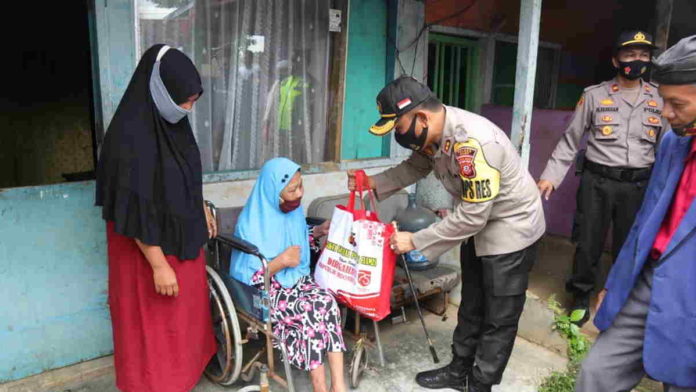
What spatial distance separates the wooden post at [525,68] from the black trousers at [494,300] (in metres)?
0.98

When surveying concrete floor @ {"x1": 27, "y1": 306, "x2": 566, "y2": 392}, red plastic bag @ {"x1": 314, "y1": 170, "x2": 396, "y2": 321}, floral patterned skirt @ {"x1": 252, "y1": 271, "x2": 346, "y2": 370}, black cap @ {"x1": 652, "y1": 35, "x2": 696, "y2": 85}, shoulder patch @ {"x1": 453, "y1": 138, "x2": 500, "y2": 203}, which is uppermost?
black cap @ {"x1": 652, "y1": 35, "x2": 696, "y2": 85}

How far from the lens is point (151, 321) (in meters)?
2.45

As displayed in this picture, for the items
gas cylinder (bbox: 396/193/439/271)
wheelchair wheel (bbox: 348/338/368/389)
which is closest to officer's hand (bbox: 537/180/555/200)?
gas cylinder (bbox: 396/193/439/271)

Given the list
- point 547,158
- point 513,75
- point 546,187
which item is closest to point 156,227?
point 546,187

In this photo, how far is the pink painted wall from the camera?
17.6ft

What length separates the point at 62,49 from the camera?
239 inches

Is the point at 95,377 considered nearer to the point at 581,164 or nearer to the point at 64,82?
the point at 581,164

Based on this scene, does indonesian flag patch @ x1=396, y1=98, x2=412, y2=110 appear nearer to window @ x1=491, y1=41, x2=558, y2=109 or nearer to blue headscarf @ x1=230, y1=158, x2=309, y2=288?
blue headscarf @ x1=230, y1=158, x2=309, y2=288

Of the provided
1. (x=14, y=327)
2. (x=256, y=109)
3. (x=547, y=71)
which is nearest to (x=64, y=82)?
(x=256, y=109)

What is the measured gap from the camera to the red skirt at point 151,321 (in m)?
2.40

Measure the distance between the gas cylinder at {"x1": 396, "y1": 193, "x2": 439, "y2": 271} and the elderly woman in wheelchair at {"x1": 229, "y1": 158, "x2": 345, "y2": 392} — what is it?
1159 mm

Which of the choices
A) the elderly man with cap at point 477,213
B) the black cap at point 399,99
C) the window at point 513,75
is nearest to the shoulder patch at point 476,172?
the elderly man with cap at point 477,213

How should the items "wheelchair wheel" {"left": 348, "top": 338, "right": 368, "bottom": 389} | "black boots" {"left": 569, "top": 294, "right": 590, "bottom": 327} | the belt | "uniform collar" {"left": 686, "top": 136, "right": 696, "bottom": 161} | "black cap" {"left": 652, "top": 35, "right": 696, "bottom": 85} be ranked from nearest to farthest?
"black cap" {"left": 652, "top": 35, "right": 696, "bottom": 85} → "uniform collar" {"left": 686, "top": 136, "right": 696, "bottom": 161} → "wheelchair wheel" {"left": 348, "top": 338, "right": 368, "bottom": 389} → the belt → "black boots" {"left": 569, "top": 294, "right": 590, "bottom": 327}

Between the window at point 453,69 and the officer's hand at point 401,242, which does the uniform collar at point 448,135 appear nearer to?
the officer's hand at point 401,242
